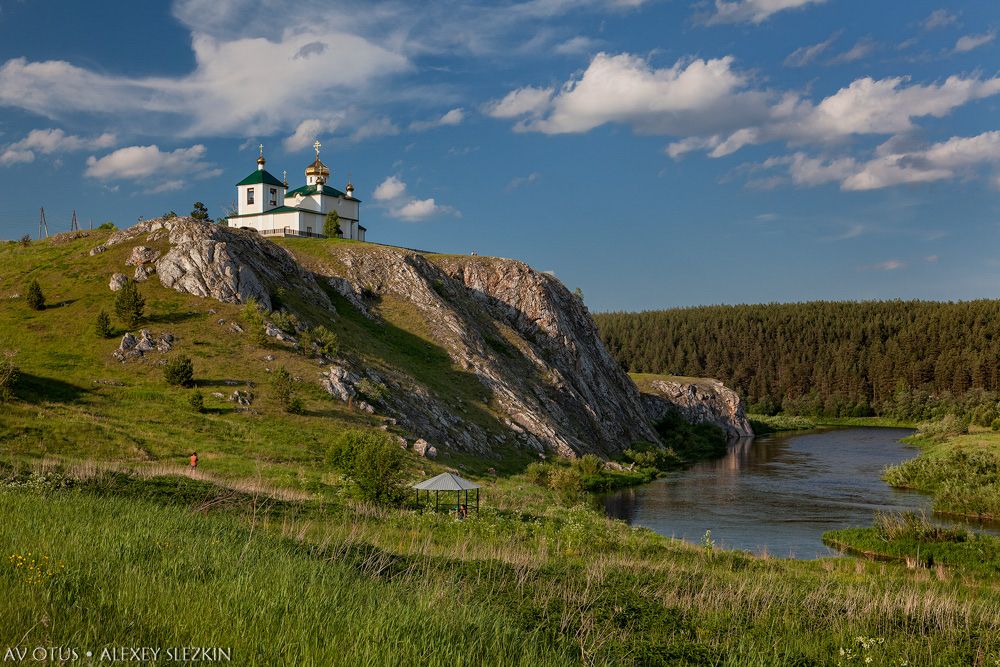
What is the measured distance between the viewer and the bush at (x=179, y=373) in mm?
46562

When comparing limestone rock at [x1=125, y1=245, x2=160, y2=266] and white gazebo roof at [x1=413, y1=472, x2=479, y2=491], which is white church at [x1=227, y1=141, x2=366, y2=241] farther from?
white gazebo roof at [x1=413, y1=472, x2=479, y2=491]

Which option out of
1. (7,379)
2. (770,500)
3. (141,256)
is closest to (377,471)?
(7,379)

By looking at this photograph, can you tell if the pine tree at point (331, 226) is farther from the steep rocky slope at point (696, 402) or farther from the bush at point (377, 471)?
the bush at point (377, 471)

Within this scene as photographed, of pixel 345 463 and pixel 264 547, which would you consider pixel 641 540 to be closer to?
pixel 345 463

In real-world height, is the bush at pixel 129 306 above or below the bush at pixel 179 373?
above

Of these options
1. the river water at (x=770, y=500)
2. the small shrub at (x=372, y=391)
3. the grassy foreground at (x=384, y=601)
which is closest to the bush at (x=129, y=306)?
the small shrub at (x=372, y=391)

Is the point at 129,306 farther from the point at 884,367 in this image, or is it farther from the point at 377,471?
the point at 884,367

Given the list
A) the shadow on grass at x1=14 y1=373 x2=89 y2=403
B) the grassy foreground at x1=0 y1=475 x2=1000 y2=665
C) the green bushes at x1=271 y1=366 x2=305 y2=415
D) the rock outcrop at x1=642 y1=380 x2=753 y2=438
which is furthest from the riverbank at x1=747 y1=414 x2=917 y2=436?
the grassy foreground at x1=0 y1=475 x2=1000 y2=665

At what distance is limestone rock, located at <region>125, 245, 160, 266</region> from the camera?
2354 inches

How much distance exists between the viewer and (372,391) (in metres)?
53.7

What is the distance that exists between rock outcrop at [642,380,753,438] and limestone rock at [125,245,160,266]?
69.1m

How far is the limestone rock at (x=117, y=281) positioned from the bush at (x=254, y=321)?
9504 millimetres

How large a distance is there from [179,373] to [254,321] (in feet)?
32.0

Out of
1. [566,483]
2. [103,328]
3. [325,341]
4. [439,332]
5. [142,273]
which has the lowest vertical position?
[566,483]
